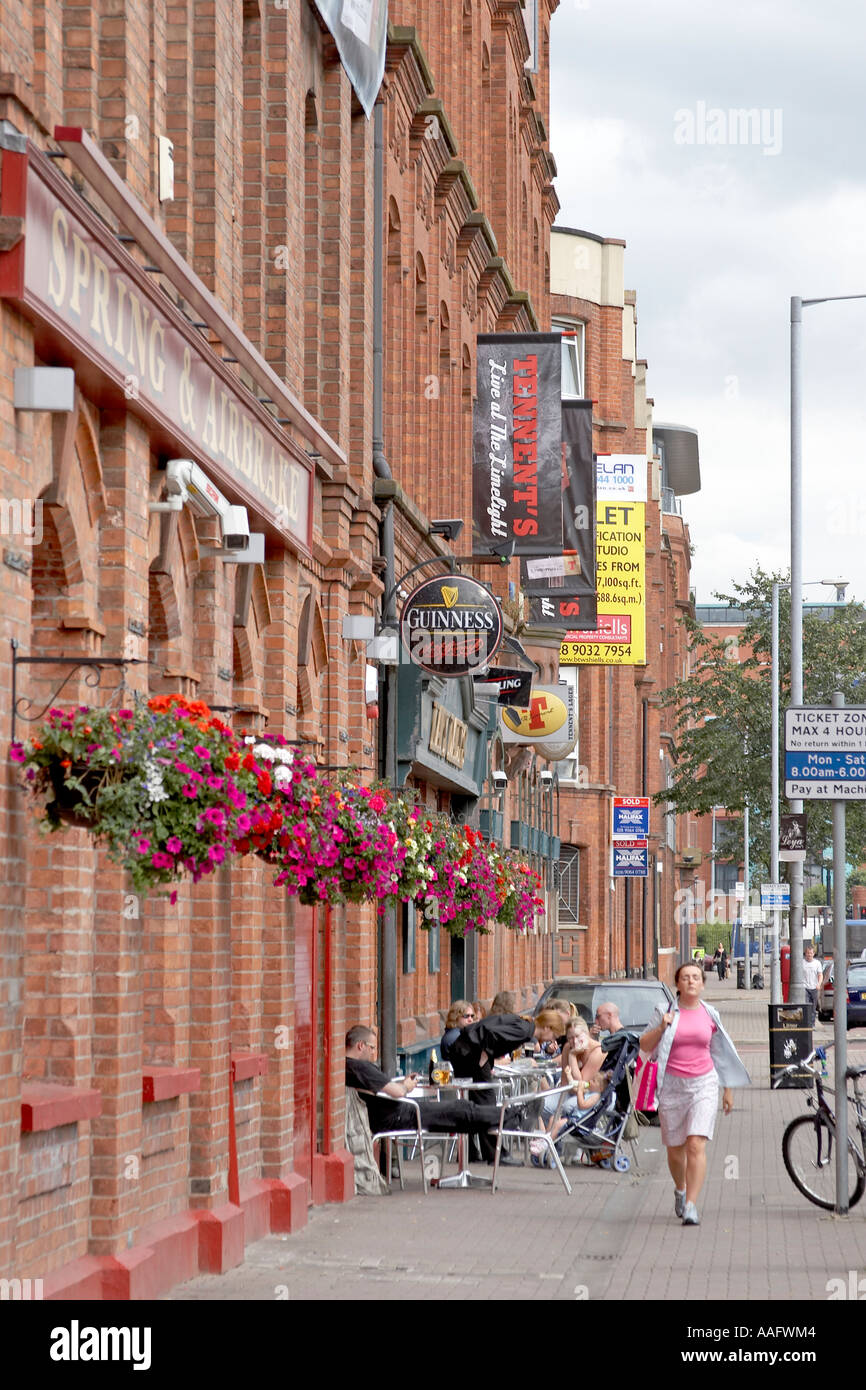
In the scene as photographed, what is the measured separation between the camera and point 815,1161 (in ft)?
48.0

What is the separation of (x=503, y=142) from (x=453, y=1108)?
60.7 feet

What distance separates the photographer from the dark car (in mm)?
23641

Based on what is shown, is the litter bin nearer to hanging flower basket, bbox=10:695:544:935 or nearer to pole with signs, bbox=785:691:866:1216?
pole with signs, bbox=785:691:866:1216

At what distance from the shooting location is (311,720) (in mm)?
15258

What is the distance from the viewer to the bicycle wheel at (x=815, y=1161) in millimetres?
14430

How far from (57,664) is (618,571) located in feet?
107

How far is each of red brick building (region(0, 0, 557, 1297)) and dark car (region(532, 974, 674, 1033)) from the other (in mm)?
6726

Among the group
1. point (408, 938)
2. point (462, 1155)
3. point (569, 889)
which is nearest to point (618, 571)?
point (569, 889)

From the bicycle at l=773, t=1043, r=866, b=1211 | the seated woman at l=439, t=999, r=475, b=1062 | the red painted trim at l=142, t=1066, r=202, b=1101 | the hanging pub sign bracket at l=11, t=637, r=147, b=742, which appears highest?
the hanging pub sign bracket at l=11, t=637, r=147, b=742

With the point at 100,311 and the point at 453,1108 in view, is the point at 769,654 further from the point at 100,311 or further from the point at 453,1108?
the point at 100,311

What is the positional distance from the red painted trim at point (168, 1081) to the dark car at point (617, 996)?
A: 496 inches

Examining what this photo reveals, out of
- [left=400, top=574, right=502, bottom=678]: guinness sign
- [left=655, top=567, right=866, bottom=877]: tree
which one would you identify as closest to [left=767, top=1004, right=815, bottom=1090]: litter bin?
[left=400, top=574, right=502, bottom=678]: guinness sign

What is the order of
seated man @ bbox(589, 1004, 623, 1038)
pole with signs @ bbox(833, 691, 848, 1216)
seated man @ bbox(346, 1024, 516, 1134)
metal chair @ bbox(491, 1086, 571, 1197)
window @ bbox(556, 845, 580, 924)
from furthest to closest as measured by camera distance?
window @ bbox(556, 845, 580, 924), seated man @ bbox(589, 1004, 623, 1038), seated man @ bbox(346, 1024, 516, 1134), metal chair @ bbox(491, 1086, 571, 1197), pole with signs @ bbox(833, 691, 848, 1216)

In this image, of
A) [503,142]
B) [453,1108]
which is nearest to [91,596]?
[453,1108]
